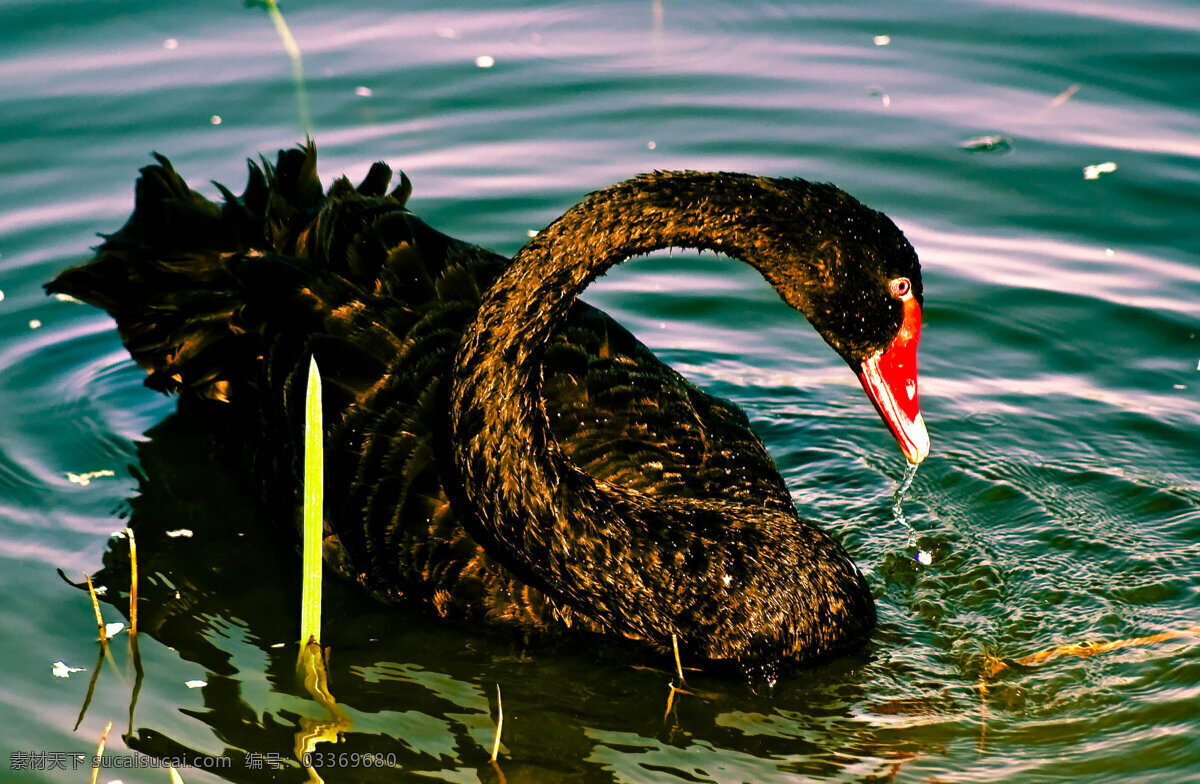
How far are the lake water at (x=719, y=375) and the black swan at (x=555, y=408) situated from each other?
9.9 inches

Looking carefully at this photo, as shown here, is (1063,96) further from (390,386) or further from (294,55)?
(390,386)

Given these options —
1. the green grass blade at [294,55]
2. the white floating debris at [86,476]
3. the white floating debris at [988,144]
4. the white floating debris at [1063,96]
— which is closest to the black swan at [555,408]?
the white floating debris at [86,476]

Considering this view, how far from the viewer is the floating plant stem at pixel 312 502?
418 centimetres

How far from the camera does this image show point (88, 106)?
8.88m

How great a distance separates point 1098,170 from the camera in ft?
27.1

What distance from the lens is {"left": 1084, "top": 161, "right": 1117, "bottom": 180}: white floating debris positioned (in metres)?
8.26

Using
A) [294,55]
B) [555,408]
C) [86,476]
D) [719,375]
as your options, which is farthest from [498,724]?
[294,55]

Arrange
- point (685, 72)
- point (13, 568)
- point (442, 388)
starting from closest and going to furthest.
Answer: point (442, 388) → point (13, 568) → point (685, 72)

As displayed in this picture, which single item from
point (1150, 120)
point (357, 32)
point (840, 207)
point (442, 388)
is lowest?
point (442, 388)

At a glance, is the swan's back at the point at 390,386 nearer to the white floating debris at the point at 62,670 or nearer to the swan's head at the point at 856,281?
the swan's head at the point at 856,281

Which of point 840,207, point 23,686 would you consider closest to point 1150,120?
point 840,207

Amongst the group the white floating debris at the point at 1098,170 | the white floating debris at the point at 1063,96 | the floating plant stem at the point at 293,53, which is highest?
the floating plant stem at the point at 293,53

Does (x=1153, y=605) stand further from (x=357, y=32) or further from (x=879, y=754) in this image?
(x=357, y=32)

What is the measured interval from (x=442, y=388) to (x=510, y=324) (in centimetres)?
39
